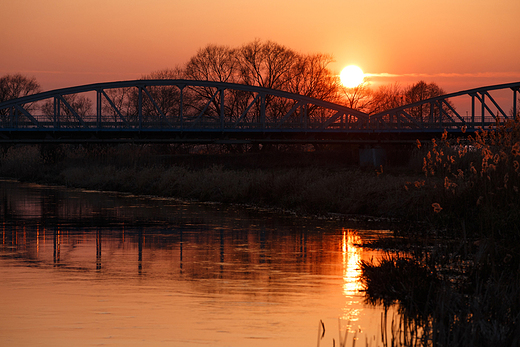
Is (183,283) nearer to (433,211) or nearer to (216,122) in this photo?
(433,211)

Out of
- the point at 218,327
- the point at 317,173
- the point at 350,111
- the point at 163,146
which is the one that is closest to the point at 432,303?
the point at 218,327

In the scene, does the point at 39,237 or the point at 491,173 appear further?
the point at 39,237

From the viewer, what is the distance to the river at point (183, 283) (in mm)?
9734

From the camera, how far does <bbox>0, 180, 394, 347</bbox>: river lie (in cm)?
973

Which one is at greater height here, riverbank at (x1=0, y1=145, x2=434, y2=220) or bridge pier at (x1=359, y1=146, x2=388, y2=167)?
bridge pier at (x1=359, y1=146, x2=388, y2=167)

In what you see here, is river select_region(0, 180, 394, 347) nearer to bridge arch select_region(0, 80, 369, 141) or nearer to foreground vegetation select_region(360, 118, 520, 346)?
foreground vegetation select_region(360, 118, 520, 346)

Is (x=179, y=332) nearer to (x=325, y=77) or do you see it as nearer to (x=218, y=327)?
(x=218, y=327)

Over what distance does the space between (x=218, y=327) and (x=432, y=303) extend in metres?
3.11

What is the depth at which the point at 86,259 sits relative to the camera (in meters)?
16.7

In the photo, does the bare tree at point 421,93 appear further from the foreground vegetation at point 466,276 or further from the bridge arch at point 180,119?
the foreground vegetation at point 466,276

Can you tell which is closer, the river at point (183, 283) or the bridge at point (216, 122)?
the river at point (183, 283)

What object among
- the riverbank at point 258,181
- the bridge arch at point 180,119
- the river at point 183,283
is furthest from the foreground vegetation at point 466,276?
the bridge arch at point 180,119

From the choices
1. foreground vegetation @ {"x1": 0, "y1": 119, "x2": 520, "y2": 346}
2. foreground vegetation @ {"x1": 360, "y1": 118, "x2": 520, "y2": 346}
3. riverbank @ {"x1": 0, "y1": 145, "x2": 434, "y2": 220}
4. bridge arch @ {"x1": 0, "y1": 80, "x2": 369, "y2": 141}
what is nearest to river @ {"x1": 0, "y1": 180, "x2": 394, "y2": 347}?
foreground vegetation @ {"x1": 360, "y1": 118, "x2": 520, "y2": 346}

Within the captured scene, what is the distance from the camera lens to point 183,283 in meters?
13.4
